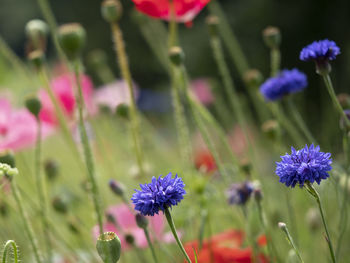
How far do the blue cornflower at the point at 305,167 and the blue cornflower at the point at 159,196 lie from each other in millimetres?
68

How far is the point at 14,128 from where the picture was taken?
73 centimetres

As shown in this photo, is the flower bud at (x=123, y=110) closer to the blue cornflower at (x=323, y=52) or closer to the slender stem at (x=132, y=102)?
the slender stem at (x=132, y=102)

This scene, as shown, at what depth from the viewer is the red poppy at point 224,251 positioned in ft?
1.68

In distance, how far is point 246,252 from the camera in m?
0.51

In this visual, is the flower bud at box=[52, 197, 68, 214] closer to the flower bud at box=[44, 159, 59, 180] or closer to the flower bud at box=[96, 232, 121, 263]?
the flower bud at box=[44, 159, 59, 180]

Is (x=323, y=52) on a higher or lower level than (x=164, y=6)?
lower

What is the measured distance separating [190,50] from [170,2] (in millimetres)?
1238

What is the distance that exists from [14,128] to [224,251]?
1.17 ft

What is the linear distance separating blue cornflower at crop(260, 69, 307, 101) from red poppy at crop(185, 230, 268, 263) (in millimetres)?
154

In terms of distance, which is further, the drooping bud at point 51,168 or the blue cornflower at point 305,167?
the drooping bud at point 51,168

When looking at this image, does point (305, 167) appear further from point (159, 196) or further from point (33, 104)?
point (33, 104)

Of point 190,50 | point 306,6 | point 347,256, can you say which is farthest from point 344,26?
point 347,256

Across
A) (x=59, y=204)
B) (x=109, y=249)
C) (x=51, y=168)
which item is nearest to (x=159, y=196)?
(x=109, y=249)

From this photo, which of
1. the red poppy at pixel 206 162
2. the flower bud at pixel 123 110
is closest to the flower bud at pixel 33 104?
the flower bud at pixel 123 110
